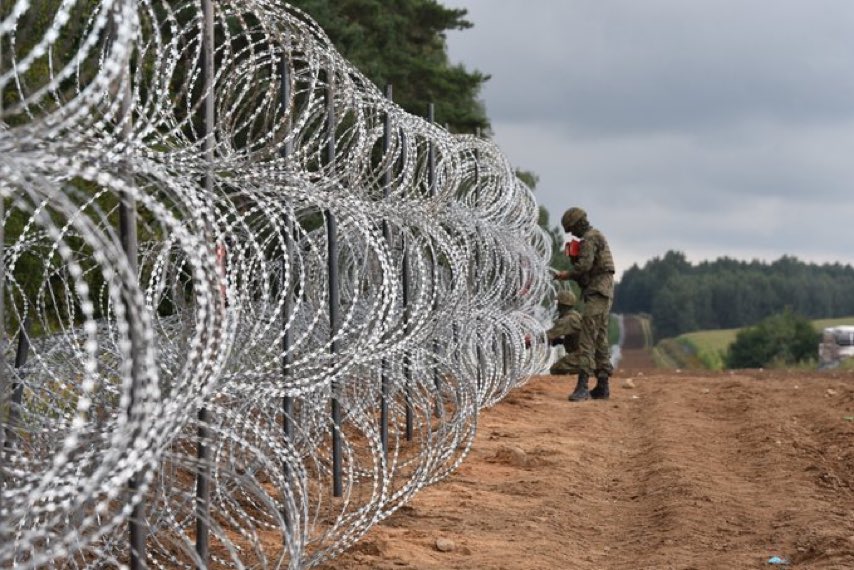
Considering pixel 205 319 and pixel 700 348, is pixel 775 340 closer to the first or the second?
pixel 700 348

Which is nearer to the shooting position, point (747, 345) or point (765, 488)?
point (765, 488)

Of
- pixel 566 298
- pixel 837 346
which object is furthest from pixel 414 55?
pixel 566 298

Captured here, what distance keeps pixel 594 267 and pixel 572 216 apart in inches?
24.2

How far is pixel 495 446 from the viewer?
457 inches

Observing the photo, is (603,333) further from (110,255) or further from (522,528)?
(110,255)

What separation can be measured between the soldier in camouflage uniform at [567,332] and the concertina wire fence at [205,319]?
4297 millimetres

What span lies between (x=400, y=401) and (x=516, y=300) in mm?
3466

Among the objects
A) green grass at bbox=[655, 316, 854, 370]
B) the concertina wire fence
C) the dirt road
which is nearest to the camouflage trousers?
the dirt road

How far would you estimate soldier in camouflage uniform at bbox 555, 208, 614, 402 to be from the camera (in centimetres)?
1550

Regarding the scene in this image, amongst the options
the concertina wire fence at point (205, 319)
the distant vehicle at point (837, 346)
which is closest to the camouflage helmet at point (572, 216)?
the concertina wire fence at point (205, 319)

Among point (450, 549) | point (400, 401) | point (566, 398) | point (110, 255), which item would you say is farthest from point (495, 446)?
point (110, 255)

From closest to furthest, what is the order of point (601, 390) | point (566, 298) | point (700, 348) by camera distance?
point (601, 390), point (566, 298), point (700, 348)

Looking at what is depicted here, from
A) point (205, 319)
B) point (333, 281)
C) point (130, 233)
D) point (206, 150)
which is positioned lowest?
point (205, 319)

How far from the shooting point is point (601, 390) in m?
16.7
